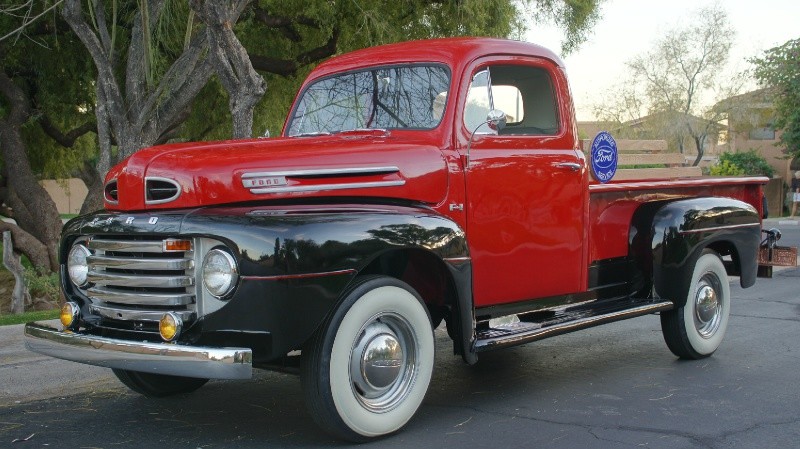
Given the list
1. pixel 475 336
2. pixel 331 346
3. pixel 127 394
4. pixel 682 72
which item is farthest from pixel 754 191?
pixel 682 72

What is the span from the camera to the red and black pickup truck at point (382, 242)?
4.52 m

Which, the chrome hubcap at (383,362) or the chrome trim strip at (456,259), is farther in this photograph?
the chrome trim strip at (456,259)

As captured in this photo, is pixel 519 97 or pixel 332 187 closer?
pixel 332 187

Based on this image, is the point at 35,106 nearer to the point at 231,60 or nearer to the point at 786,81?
the point at 231,60

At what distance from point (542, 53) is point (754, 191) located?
2480mm

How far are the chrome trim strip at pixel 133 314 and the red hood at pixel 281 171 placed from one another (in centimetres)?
52

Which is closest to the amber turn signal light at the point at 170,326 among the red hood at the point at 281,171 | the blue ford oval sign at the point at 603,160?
the red hood at the point at 281,171

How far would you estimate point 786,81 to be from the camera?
3612 cm

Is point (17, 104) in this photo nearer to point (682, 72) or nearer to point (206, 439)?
point (206, 439)

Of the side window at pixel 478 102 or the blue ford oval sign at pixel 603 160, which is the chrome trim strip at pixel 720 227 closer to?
the blue ford oval sign at pixel 603 160

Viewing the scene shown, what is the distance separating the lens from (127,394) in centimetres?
611

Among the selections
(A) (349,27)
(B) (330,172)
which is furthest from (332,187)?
(A) (349,27)

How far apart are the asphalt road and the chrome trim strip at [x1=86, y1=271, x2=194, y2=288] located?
0.83 meters

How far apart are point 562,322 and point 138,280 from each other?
2577 mm
